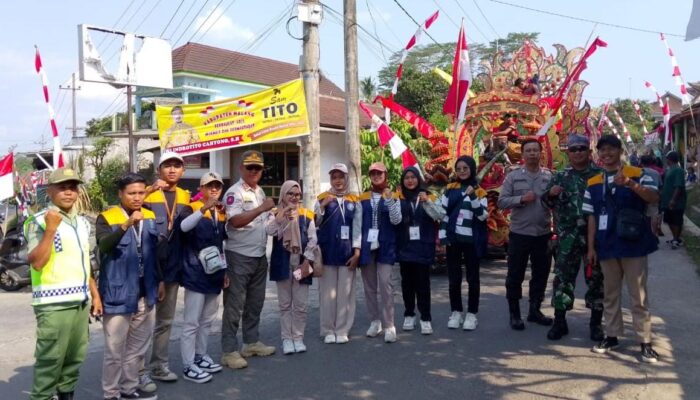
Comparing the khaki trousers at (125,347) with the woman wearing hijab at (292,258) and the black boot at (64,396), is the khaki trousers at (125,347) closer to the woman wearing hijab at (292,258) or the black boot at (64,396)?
the black boot at (64,396)

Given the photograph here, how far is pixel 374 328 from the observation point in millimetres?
5840

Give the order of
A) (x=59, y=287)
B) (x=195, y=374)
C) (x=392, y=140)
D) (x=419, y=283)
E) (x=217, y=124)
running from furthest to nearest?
(x=217, y=124) < (x=392, y=140) < (x=419, y=283) < (x=195, y=374) < (x=59, y=287)

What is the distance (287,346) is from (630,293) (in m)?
2.99

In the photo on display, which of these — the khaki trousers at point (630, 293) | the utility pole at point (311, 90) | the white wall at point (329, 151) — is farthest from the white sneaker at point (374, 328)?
the white wall at point (329, 151)

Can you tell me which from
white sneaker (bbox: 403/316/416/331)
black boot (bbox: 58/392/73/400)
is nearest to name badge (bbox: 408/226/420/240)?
white sneaker (bbox: 403/316/416/331)

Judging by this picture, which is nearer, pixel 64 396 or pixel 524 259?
pixel 64 396

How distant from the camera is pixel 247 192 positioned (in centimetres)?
504

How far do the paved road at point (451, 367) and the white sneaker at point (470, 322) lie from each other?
0.10m

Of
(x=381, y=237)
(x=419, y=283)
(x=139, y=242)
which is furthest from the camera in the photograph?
(x=419, y=283)

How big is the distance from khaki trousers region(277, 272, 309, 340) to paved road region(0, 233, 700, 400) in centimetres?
23

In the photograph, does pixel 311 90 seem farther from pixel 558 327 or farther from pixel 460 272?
pixel 558 327

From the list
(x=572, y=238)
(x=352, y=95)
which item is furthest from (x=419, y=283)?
(x=352, y=95)

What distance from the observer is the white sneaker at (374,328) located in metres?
5.80

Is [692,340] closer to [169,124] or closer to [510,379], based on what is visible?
[510,379]
